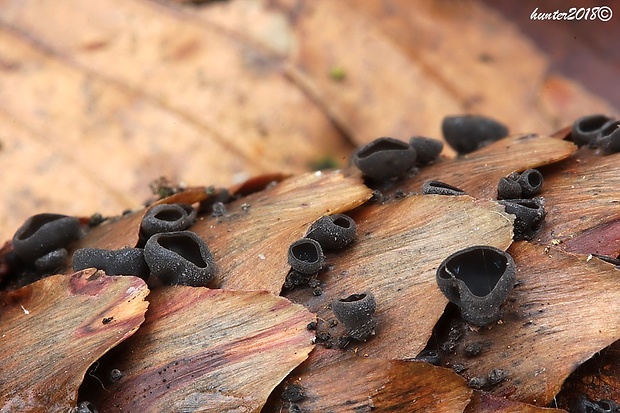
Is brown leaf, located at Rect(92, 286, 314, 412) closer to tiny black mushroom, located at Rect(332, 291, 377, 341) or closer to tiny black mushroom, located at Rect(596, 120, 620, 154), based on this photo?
Answer: tiny black mushroom, located at Rect(332, 291, 377, 341)

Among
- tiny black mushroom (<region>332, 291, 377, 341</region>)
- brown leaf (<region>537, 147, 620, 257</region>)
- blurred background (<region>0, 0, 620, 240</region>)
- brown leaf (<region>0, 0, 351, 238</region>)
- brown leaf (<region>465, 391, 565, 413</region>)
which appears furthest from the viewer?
blurred background (<region>0, 0, 620, 240</region>)

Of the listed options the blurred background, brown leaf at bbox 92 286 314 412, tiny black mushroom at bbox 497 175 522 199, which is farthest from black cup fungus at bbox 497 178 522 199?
the blurred background

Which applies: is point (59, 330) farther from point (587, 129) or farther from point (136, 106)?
point (136, 106)

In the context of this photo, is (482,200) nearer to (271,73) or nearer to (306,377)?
(306,377)

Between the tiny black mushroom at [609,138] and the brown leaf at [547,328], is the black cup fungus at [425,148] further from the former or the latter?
the brown leaf at [547,328]

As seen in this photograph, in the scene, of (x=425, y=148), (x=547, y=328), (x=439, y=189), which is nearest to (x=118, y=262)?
(x=439, y=189)

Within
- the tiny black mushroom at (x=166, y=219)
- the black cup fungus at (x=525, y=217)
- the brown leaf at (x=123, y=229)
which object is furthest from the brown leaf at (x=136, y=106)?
the black cup fungus at (x=525, y=217)
